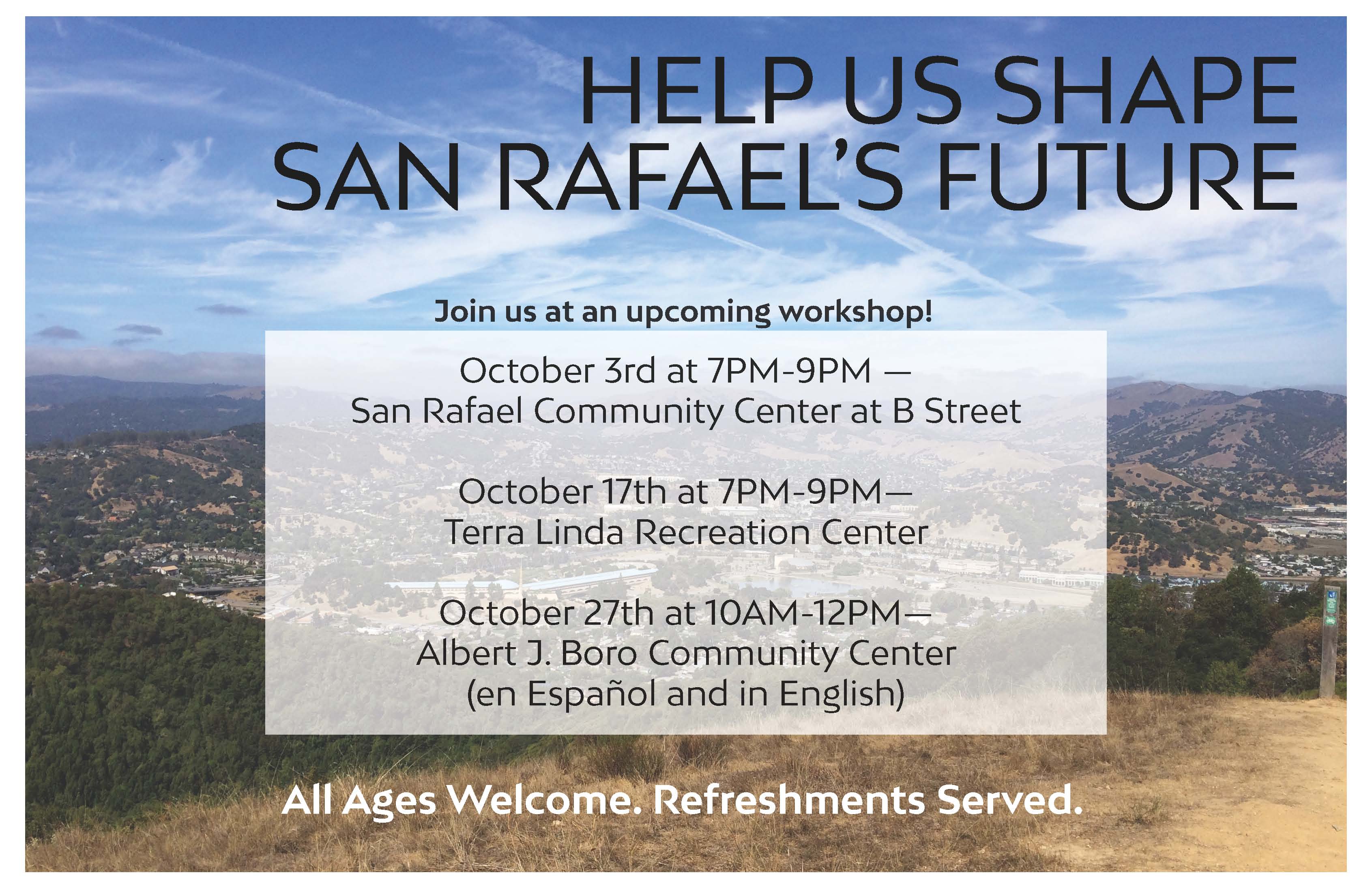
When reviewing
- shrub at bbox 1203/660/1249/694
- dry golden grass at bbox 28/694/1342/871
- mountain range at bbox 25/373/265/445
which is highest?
mountain range at bbox 25/373/265/445

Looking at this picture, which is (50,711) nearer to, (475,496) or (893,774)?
(475,496)

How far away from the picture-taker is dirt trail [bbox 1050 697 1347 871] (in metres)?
5.68

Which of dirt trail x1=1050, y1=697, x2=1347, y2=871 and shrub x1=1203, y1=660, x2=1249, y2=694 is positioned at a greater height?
dirt trail x1=1050, y1=697, x2=1347, y2=871

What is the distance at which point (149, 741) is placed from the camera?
16.2m

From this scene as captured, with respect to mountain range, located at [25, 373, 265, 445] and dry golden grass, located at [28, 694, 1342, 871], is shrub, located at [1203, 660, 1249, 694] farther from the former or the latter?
mountain range, located at [25, 373, 265, 445]

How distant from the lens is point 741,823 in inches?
255

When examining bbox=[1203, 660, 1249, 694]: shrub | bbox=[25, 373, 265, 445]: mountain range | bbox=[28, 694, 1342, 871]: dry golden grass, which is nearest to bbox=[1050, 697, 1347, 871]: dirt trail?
bbox=[28, 694, 1342, 871]: dry golden grass

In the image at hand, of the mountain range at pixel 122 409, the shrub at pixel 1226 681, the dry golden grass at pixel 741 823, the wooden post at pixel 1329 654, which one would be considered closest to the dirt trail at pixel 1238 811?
the dry golden grass at pixel 741 823

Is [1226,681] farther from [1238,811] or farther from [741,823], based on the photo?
[741,823]

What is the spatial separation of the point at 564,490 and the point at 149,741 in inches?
552

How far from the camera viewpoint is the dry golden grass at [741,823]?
577cm

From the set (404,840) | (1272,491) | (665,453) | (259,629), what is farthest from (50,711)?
(1272,491)

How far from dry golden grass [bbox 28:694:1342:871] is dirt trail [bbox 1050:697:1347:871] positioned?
0.03m

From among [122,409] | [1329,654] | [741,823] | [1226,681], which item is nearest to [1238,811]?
[741,823]
